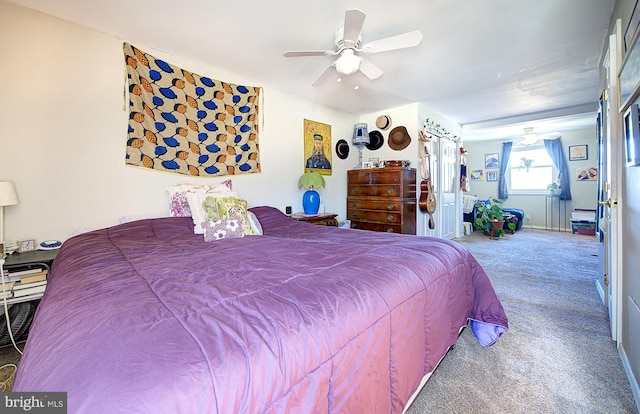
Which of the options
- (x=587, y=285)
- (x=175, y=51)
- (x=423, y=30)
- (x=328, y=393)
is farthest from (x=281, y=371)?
(x=587, y=285)

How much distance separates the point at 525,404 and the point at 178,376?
1.61 metres

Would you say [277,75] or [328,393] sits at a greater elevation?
[277,75]

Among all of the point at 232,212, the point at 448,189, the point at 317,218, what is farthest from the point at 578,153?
the point at 232,212

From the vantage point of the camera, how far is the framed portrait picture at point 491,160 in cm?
743

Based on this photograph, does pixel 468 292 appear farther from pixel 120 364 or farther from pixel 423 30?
pixel 423 30

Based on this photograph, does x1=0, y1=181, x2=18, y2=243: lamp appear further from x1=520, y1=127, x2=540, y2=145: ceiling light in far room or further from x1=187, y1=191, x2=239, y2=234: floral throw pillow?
x1=520, y1=127, x2=540, y2=145: ceiling light in far room

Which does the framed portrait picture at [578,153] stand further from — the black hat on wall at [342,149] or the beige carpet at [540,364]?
the black hat on wall at [342,149]

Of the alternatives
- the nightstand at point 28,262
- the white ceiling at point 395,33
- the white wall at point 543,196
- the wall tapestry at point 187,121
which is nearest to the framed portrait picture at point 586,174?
the white wall at point 543,196

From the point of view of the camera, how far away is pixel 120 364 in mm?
544

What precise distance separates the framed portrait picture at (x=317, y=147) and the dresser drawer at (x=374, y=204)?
0.63 meters

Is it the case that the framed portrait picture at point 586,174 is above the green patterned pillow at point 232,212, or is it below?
above

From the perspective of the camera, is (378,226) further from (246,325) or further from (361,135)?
(246,325)

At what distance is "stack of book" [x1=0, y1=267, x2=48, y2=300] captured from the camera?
5.72 ft

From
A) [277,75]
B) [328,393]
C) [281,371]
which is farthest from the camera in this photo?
[277,75]
